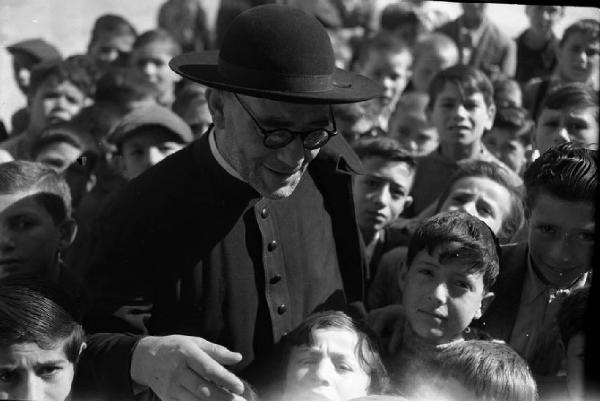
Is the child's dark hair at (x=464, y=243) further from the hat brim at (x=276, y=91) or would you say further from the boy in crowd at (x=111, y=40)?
the boy in crowd at (x=111, y=40)

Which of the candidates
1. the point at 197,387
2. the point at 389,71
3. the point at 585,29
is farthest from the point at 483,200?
the point at 389,71

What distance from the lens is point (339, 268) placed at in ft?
8.00

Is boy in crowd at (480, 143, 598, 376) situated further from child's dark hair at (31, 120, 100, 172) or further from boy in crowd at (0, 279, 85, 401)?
child's dark hair at (31, 120, 100, 172)

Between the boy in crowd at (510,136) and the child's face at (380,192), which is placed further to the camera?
the boy in crowd at (510,136)

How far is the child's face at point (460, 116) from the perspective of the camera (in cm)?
327

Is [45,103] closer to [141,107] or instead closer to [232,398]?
Result: [141,107]

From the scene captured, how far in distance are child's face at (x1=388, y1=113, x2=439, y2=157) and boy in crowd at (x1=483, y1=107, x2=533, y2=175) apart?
22 centimetres

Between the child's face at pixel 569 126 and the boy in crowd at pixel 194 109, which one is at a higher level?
the child's face at pixel 569 126

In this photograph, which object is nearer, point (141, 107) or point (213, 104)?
point (213, 104)

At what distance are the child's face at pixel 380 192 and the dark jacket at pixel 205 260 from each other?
1.73 feet

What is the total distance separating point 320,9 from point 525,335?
1988 millimetres

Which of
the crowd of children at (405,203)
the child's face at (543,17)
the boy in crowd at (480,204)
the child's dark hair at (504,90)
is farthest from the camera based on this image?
the child's face at (543,17)

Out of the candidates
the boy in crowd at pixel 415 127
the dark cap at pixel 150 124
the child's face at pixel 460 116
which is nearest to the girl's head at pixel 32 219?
the dark cap at pixel 150 124

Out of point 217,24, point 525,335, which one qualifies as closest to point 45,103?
point 217,24
